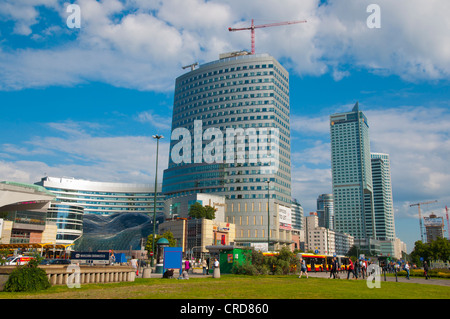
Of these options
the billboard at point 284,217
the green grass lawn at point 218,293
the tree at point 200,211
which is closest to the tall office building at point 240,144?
the billboard at point 284,217

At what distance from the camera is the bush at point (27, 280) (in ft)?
53.9

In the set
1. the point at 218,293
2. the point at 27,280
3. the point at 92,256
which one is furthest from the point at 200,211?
the point at 218,293

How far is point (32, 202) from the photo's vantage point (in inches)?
2547

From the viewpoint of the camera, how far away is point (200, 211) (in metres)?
115

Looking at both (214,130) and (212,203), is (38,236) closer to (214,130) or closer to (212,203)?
(212,203)

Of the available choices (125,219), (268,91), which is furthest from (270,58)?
(125,219)

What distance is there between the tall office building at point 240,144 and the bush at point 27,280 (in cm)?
11468

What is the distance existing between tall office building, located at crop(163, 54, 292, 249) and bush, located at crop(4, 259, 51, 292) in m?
115

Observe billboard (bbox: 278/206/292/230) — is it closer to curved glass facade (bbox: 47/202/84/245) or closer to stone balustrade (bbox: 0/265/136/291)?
curved glass facade (bbox: 47/202/84/245)

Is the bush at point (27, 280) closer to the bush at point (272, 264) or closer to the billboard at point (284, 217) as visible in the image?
the bush at point (272, 264)

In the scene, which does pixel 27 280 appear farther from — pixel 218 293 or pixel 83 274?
pixel 218 293

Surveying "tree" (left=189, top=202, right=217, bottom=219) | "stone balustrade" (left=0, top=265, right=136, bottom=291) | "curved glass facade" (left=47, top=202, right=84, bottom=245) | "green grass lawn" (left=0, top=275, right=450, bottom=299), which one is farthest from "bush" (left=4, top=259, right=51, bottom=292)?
"curved glass facade" (left=47, top=202, right=84, bottom=245)

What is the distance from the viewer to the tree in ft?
376
